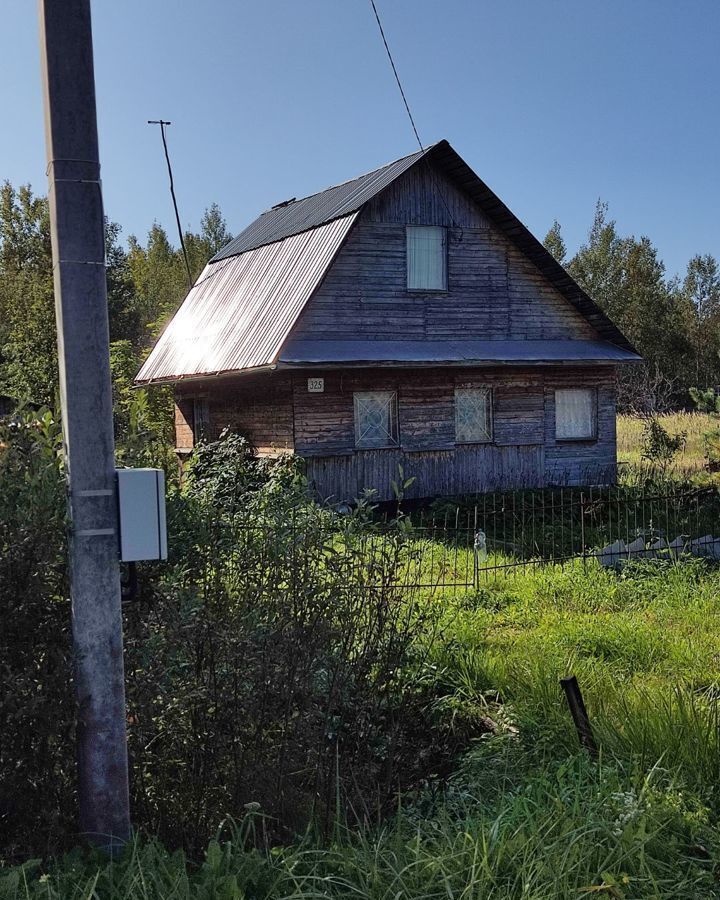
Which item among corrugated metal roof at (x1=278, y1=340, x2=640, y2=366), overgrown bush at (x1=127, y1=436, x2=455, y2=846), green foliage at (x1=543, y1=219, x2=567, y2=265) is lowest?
overgrown bush at (x1=127, y1=436, x2=455, y2=846)

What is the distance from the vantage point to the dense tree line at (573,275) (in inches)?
1413

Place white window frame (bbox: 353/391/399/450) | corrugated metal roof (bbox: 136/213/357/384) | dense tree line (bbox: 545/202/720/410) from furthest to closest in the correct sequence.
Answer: dense tree line (bbox: 545/202/720/410) < white window frame (bbox: 353/391/399/450) < corrugated metal roof (bbox: 136/213/357/384)

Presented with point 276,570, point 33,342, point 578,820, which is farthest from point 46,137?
point 33,342

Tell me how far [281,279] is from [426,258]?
2.91 metres

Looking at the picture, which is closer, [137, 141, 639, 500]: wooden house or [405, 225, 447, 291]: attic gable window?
[137, 141, 639, 500]: wooden house

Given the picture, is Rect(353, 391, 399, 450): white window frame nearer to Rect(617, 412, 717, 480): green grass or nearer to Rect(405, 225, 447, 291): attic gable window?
Rect(405, 225, 447, 291): attic gable window

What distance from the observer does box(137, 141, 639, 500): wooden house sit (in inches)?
643

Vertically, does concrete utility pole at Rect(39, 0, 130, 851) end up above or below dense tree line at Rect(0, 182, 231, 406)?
below

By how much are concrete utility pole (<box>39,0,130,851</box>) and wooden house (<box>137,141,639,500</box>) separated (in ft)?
36.6

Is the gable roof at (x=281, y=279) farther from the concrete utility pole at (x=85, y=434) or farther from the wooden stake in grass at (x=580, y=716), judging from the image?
the concrete utility pole at (x=85, y=434)

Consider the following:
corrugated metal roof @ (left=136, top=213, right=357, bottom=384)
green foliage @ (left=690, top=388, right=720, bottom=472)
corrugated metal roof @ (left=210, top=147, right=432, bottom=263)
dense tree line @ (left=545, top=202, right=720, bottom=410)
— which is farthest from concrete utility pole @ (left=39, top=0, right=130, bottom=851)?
dense tree line @ (left=545, top=202, right=720, bottom=410)

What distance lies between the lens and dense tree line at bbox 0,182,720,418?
118ft

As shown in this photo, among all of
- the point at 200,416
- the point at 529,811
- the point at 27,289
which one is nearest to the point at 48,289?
the point at 27,289

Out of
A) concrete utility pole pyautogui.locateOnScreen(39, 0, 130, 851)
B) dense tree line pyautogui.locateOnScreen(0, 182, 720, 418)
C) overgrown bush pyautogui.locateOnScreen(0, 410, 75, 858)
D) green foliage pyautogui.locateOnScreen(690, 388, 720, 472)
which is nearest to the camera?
overgrown bush pyautogui.locateOnScreen(0, 410, 75, 858)
